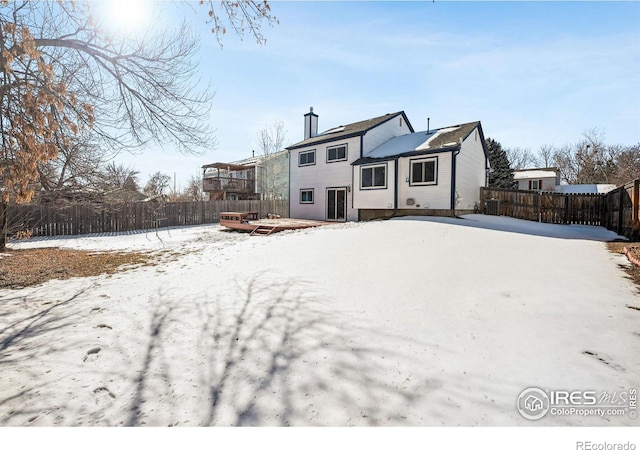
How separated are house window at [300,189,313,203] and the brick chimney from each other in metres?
5.22

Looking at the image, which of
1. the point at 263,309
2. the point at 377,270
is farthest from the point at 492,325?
the point at 263,309

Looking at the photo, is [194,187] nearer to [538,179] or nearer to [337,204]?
[337,204]

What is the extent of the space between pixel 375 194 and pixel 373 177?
1016 mm

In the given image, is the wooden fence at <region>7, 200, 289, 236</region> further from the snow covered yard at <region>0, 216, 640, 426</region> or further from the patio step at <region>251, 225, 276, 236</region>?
the snow covered yard at <region>0, 216, 640, 426</region>

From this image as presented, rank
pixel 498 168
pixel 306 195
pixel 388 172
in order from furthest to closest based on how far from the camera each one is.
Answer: pixel 498 168 → pixel 306 195 → pixel 388 172

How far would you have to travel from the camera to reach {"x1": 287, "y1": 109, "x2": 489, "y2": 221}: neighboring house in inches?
554

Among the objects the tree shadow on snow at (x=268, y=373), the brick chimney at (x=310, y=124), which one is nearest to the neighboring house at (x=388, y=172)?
the brick chimney at (x=310, y=124)

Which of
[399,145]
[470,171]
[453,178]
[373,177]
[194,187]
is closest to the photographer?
[453,178]

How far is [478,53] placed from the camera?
670 centimetres

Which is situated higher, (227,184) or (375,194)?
(227,184)

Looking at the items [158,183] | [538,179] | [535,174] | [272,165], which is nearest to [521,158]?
[535,174]

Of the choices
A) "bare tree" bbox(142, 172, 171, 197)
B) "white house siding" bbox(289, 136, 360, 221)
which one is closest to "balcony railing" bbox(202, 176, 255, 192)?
"white house siding" bbox(289, 136, 360, 221)

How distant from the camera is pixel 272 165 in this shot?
106ft

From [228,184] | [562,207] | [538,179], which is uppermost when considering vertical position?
[538,179]
